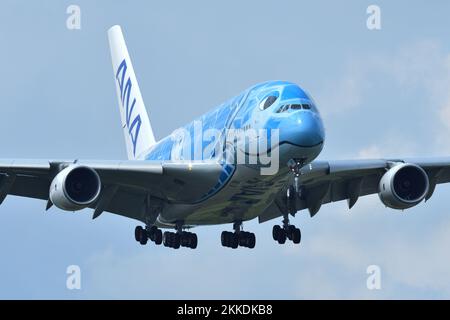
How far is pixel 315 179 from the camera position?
42250mm

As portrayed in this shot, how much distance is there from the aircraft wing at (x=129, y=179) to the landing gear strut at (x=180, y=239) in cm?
207

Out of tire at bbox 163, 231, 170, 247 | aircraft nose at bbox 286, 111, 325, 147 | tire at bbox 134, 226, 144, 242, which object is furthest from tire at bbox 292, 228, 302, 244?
aircraft nose at bbox 286, 111, 325, 147

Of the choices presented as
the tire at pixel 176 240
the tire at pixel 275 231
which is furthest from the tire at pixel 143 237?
the tire at pixel 275 231

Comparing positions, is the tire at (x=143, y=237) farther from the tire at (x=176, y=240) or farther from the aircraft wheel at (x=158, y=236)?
the tire at (x=176, y=240)

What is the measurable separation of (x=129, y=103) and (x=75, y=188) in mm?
21798

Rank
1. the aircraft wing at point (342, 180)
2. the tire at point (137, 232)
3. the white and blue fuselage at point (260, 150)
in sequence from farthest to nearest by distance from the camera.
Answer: the tire at point (137, 232)
the aircraft wing at point (342, 180)
the white and blue fuselage at point (260, 150)

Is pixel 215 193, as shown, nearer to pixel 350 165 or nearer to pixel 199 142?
pixel 199 142

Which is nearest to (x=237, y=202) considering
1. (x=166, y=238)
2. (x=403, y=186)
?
(x=403, y=186)

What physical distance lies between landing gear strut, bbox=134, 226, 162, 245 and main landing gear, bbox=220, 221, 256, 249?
2646 mm

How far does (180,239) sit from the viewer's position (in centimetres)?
4647

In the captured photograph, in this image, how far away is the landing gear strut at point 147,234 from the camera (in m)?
46.4

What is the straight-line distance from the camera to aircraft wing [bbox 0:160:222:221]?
4028 centimetres

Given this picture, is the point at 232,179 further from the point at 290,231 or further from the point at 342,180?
the point at 342,180
